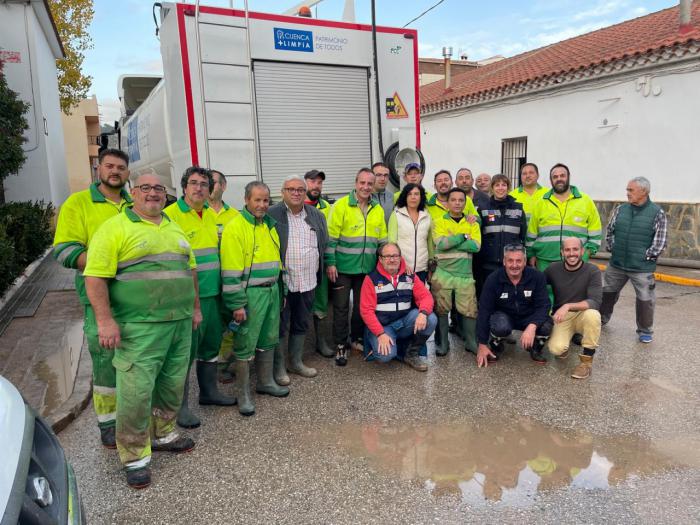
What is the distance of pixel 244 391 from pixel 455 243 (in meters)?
2.30

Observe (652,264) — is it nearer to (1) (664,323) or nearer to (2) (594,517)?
(1) (664,323)

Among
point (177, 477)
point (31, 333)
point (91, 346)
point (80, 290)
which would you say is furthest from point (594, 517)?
point (31, 333)

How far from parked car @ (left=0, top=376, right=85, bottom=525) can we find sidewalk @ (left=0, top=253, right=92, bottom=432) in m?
1.34

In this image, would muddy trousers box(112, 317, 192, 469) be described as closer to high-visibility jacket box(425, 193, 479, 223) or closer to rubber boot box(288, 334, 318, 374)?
rubber boot box(288, 334, 318, 374)

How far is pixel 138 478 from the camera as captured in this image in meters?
2.87

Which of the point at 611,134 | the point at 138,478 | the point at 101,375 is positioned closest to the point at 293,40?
the point at 101,375

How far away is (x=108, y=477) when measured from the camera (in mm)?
2982

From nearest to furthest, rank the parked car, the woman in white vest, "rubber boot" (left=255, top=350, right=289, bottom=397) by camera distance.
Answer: the parked car < "rubber boot" (left=255, top=350, right=289, bottom=397) < the woman in white vest

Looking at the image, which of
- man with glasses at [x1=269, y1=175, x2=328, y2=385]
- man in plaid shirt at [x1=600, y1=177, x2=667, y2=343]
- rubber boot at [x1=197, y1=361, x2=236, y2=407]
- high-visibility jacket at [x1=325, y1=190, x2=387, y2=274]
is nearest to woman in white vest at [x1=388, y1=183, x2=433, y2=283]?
high-visibility jacket at [x1=325, y1=190, x2=387, y2=274]

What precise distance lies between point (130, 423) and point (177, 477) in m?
0.43

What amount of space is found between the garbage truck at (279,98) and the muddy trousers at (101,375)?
Result: 2051mm

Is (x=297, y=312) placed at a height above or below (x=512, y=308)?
above

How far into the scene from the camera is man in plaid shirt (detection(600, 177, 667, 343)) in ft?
16.4

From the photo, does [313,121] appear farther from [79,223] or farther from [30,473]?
[30,473]
